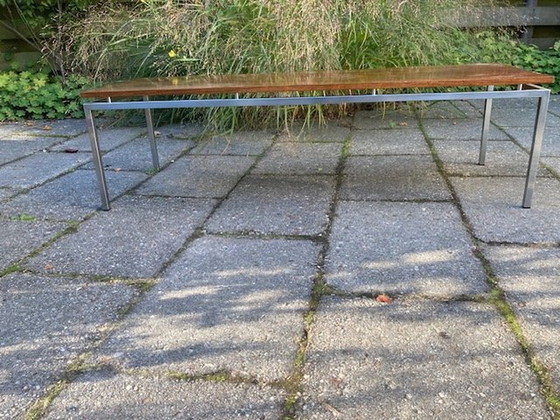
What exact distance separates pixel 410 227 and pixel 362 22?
2.17 meters

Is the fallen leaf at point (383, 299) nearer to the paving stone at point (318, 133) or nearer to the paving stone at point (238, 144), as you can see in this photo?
the paving stone at point (238, 144)

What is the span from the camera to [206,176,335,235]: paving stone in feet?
6.59

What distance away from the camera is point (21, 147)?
11.8ft

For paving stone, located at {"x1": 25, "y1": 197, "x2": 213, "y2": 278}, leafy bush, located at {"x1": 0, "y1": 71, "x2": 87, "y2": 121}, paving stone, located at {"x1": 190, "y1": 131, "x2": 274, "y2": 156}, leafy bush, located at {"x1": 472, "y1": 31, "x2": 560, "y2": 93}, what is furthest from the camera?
leafy bush, located at {"x1": 472, "y1": 31, "x2": 560, "y2": 93}

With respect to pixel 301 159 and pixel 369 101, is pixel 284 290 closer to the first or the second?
pixel 369 101

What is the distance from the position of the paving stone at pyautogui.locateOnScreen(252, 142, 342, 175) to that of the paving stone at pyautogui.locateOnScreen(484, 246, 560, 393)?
1.18 meters

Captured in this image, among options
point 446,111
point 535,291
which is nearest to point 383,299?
point 535,291

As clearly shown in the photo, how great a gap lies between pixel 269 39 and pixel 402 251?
2.22 meters

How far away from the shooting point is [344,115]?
4.04 meters

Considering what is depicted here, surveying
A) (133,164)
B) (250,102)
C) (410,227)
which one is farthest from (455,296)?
(133,164)

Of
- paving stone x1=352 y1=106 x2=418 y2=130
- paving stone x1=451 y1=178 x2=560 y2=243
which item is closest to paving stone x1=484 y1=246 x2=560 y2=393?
paving stone x1=451 y1=178 x2=560 y2=243

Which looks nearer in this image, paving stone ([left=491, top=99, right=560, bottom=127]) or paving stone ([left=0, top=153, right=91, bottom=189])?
paving stone ([left=0, top=153, right=91, bottom=189])

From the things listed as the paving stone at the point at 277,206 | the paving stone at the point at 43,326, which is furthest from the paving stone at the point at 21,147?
the paving stone at the point at 43,326

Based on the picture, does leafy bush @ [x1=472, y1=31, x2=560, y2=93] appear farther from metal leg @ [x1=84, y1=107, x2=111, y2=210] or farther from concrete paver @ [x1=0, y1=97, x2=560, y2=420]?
metal leg @ [x1=84, y1=107, x2=111, y2=210]
